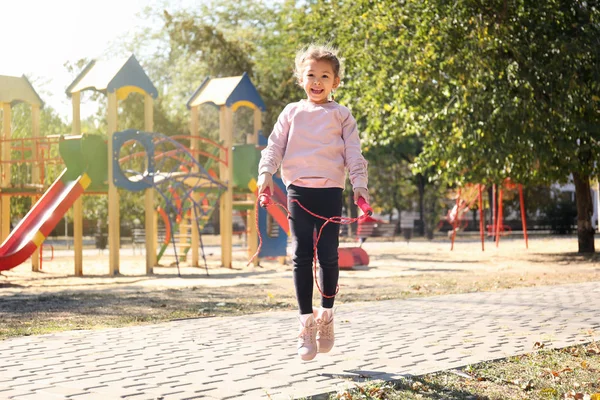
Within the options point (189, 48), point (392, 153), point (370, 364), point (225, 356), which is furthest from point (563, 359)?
point (392, 153)

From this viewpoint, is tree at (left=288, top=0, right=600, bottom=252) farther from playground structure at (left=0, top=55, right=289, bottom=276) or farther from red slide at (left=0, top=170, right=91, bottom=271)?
red slide at (left=0, top=170, right=91, bottom=271)

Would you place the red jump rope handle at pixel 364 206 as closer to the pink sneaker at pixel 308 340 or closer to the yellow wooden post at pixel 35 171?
the pink sneaker at pixel 308 340

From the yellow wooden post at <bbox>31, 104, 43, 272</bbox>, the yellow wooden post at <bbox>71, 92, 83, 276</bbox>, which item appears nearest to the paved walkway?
the yellow wooden post at <bbox>71, 92, 83, 276</bbox>

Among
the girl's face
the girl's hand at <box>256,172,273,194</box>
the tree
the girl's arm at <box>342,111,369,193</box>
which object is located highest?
the tree

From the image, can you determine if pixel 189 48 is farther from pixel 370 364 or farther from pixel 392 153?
pixel 370 364

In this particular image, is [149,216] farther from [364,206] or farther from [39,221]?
[364,206]

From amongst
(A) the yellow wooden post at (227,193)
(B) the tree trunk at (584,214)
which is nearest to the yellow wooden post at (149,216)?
(A) the yellow wooden post at (227,193)

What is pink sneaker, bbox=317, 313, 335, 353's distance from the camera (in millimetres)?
5156

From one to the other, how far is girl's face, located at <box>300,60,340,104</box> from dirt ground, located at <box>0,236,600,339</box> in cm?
362

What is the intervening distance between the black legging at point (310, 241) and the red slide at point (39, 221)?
10782 millimetres

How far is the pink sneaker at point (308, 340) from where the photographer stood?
504 cm

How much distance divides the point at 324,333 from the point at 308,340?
0.12 meters

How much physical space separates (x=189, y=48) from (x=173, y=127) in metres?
5.25

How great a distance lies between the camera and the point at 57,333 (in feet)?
23.3
